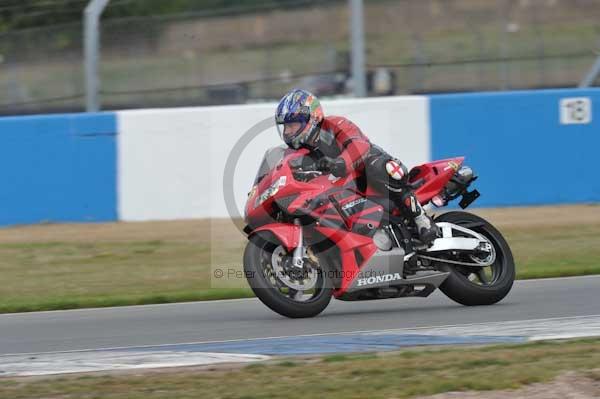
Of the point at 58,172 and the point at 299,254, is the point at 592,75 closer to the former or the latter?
the point at 58,172

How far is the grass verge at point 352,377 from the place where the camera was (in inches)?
210

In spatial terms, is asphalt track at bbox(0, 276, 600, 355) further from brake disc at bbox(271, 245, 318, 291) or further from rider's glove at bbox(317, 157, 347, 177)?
rider's glove at bbox(317, 157, 347, 177)

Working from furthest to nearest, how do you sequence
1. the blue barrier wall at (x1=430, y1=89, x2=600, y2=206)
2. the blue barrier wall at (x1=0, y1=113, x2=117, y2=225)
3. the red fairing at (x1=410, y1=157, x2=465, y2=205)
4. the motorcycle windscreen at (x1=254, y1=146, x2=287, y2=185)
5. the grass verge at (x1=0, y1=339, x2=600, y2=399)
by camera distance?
the blue barrier wall at (x1=430, y1=89, x2=600, y2=206), the blue barrier wall at (x1=0, y1=113, x2=117, y2=225), the red fairing at (x1=410, y1=157, x2=465, y2=205), the motorcycle windscreen at (x1=254, y1=146, x2=287, y2=185), the grass verge at (x1=0, y1=339, x2=600, y2=399)

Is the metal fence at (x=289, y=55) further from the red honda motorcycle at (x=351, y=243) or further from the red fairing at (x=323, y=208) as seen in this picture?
the red fairing at (x=323, y=208)

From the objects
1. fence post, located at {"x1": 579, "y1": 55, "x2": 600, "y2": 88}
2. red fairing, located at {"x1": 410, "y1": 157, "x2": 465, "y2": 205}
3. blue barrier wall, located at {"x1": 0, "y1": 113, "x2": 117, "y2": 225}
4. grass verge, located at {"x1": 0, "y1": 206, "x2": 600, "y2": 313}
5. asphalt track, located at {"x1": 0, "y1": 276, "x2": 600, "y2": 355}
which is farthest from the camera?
fence post, located at {"x1": 579, "y1": 55, "x2": 600, "y2": 88}

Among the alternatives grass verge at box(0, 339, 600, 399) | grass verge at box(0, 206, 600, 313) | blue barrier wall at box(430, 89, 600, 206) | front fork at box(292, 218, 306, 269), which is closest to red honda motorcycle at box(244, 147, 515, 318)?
front fork at box(292, 218, 306, 269)

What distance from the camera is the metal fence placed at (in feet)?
44.7

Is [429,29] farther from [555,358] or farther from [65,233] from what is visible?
[555,358]

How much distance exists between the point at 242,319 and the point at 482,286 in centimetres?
170

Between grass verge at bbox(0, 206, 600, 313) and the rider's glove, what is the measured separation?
202 cm

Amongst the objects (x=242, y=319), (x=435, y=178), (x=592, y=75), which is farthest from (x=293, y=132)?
(x=592, y=75)

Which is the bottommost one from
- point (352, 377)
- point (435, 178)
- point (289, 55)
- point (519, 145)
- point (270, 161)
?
point (352, 377)

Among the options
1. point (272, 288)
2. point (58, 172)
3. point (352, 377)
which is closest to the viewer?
point (352, 377)

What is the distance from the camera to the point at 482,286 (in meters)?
7.82
